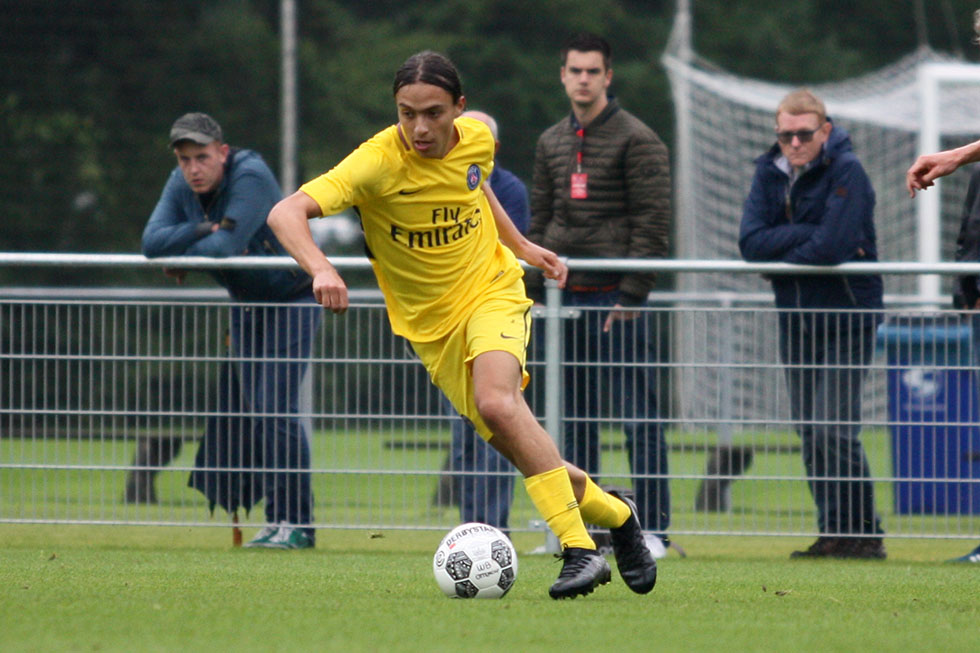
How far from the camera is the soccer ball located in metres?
5.60

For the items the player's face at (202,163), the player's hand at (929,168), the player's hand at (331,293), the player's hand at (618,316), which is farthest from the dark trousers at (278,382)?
the player's hand at (929,168)

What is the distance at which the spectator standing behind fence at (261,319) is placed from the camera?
298 inches

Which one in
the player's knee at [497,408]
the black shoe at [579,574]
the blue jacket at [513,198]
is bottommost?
the black shoe at [579,574]

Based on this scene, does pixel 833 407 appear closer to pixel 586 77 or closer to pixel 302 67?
pixel 586 77

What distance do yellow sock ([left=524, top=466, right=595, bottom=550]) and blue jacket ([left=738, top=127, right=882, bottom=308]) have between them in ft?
7.51

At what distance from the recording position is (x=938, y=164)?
570 centimetres

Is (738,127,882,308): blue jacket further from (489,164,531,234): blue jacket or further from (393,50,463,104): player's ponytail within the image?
(393,50,463,104): player's ponytail

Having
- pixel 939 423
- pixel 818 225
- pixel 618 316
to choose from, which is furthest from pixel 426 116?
pixel 939 423

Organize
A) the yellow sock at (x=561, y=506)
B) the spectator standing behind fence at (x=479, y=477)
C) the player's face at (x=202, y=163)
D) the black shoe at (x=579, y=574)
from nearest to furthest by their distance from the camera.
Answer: the black shoe at (x=579, y=574), the yellow sock at (x=561, y=506), the spectator standing behind fence at (x=479, y=477), the player's face at (x=202, y=163)

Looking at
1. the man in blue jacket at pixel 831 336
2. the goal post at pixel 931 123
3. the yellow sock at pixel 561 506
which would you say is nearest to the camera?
the yellow sock at pixel 561 506

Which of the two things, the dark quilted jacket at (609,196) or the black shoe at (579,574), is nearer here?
the black shoe at (579,574)

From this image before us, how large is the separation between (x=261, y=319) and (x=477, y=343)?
211cm

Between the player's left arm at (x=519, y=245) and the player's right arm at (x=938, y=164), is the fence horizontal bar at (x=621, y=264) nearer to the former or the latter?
the player's left arm at (x=519, y=245)

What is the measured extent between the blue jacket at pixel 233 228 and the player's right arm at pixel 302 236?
2.12 metres
